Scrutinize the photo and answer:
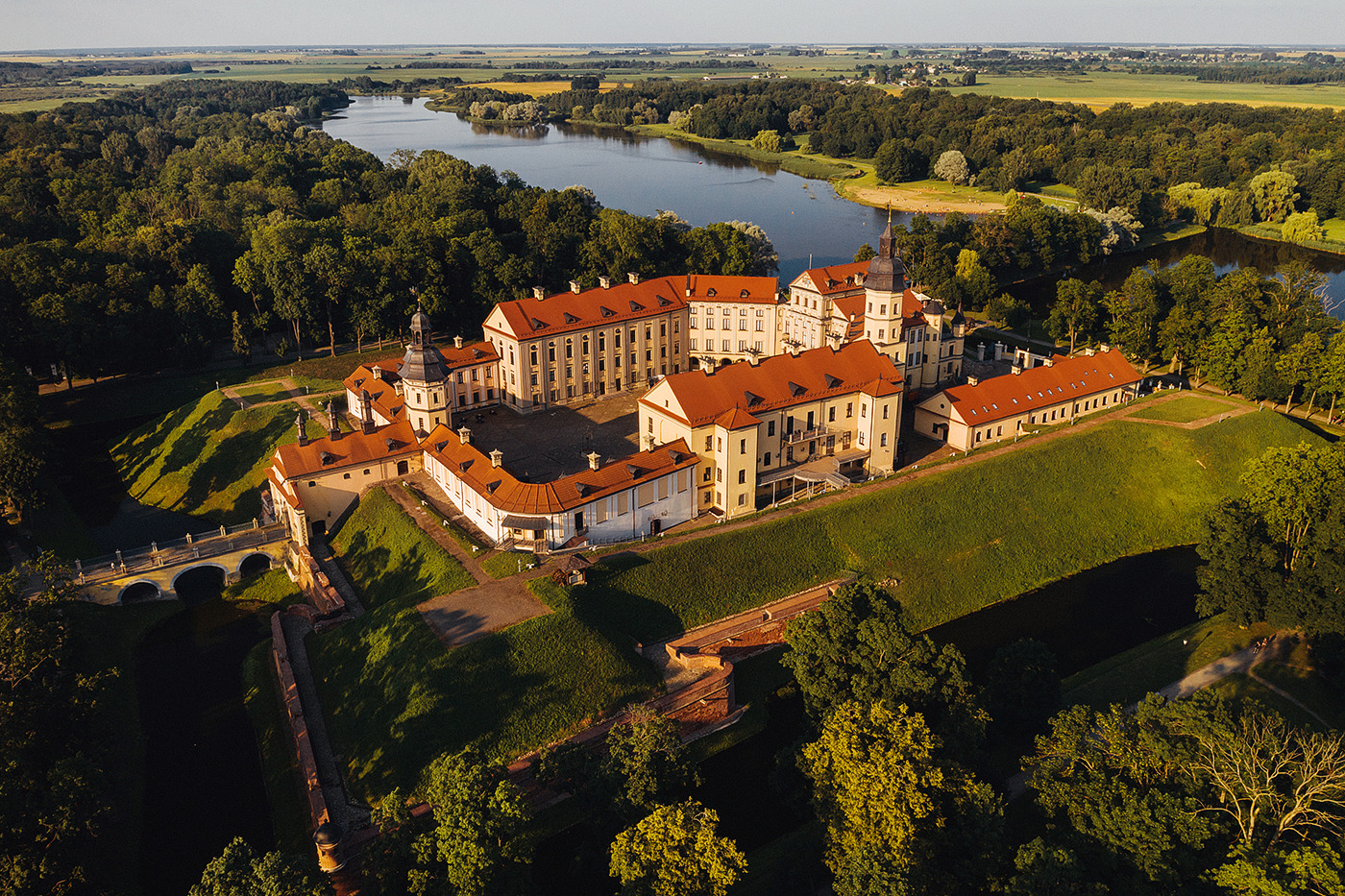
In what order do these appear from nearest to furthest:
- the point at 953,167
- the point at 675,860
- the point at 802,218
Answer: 1. the point at 675,860
2. the point at 802,218
3. the point at 953,167

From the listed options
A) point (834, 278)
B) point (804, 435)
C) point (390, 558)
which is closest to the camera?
point (390, 558)

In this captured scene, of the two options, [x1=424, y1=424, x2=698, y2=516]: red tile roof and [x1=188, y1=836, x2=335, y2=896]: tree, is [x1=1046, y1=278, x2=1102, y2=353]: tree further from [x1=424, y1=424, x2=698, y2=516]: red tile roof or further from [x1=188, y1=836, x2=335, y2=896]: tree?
[x1=188, y1=836, x2=335, y2=896]: tree

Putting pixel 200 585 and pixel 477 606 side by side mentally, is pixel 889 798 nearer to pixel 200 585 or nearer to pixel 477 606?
pixel 477 606

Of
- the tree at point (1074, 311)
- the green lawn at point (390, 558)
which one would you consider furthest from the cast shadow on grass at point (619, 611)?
the tree at point (1074, 311)

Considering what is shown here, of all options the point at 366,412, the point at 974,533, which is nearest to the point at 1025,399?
the point at 974,533

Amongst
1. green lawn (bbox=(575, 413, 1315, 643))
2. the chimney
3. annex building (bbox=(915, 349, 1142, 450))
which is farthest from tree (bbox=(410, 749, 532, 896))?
annex building (bbox=(915, 349, 1142, 450))

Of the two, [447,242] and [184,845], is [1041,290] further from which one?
[184,845]

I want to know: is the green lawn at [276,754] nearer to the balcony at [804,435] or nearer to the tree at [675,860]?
the tree at [675,860]
